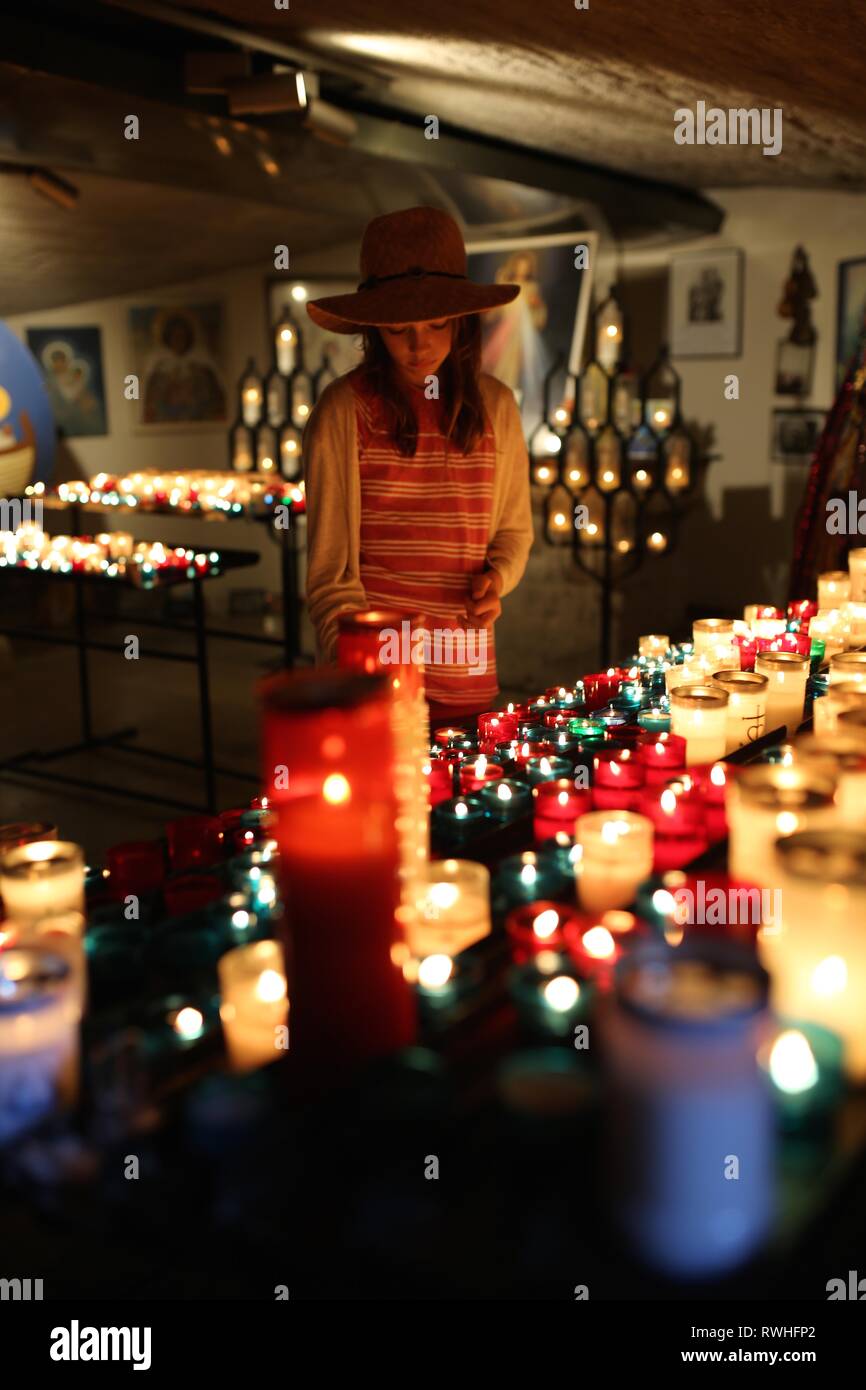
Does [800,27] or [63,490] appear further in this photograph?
[63,490]

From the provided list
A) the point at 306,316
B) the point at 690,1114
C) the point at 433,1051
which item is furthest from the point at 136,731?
the point at 690,1114

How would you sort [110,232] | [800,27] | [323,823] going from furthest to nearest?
[110,232] < [800,27] < [323,823]

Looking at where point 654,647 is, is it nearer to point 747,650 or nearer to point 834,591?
point 747,650

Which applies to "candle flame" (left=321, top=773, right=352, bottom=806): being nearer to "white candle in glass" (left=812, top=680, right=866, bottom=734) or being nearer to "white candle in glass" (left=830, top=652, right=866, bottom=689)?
"white candle in glass" (left=812, top=680, right=866, bottom=734)

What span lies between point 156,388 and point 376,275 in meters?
7.02

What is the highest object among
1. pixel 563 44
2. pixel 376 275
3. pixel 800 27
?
pixel 563 44

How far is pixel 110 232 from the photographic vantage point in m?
6.54

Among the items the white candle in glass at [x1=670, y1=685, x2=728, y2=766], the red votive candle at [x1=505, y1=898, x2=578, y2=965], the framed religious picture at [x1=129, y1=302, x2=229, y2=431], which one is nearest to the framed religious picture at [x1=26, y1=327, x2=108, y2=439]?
the framed religious picture at [x1=129, y1=302, x2=229, y2=431]

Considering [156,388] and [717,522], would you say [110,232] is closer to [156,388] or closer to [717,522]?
[156,388]

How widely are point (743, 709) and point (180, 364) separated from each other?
777cm

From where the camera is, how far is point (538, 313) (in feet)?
22.1

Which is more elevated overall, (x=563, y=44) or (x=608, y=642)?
(x=563, y=44)

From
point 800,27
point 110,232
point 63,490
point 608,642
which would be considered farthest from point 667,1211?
point 110,232

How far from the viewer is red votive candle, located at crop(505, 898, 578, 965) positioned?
1042 millimetres
